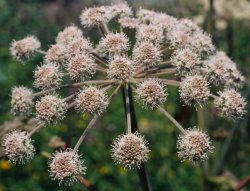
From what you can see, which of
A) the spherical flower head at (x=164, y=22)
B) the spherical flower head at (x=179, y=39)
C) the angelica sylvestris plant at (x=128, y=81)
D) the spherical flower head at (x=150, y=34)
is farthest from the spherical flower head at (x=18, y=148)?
the spherical flower head at (x=164, y=22)

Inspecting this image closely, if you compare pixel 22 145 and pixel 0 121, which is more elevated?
pixel 0 121

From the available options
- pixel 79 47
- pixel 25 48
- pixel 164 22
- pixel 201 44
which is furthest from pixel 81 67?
pixel 201 44

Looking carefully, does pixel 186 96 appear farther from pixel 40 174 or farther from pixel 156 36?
pixel 40 174

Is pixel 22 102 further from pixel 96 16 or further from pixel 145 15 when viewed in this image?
pixel 145 15

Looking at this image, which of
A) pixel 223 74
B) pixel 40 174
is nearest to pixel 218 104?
pixel 223 74

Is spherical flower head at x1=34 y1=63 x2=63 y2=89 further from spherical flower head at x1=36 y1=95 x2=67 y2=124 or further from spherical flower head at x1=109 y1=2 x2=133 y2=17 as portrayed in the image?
spherical flower head at x1=109 y1=2 x2=133 y2=17

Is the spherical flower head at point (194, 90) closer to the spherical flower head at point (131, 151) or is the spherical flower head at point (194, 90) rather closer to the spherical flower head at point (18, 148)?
the spherical flower head at point (131, 151)
